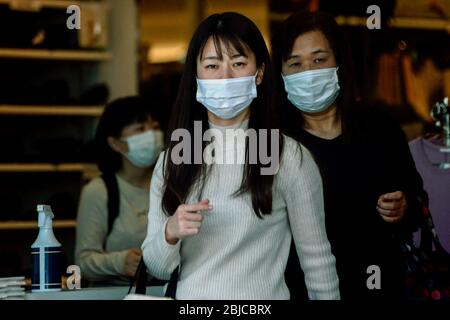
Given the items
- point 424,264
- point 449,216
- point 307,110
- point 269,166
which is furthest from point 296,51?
point 449,216

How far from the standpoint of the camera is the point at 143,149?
437 centimetres

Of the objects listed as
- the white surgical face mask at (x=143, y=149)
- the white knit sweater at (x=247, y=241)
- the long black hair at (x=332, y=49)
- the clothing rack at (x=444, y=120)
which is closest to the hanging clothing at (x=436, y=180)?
the clothing rack at (x=444, y=120)

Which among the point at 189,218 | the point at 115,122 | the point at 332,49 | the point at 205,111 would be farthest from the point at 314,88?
the point at 115,122

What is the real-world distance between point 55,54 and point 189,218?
10.3 feet

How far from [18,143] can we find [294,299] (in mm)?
2771

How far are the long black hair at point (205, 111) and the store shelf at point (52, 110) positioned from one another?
265cm

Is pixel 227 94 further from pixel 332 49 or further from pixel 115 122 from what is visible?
pixel 115 122

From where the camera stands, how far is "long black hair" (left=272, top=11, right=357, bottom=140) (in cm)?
335

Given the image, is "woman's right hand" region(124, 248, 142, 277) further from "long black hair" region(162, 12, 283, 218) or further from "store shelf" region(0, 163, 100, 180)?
"store shelf" region(0, 163, 100, 180)

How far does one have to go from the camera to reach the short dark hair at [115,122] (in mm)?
4441

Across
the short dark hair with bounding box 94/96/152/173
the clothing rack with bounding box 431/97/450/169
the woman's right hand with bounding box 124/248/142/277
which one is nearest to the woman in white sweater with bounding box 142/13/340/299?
the woman's right hand with bounding box 124/248/142/277

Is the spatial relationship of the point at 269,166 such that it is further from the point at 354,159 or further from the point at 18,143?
the point at 18,143

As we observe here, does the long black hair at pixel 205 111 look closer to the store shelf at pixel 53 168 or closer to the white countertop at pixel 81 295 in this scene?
the white countertop at pixel 81 295

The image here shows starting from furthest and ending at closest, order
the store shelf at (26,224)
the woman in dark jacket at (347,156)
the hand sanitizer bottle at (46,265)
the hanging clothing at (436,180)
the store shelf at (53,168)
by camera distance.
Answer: the store shelf at (53,168) < the store shelf at (26,224) < the hanging clothing at (436,180) < the hand sanitizer bottle at (46,265) < the woman in dark jacket at (347,156)
